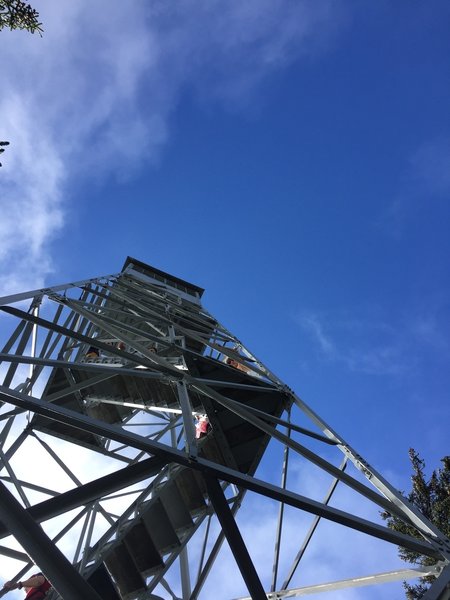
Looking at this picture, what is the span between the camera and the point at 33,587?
605 centimetres

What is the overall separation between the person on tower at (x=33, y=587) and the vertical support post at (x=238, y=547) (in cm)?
363

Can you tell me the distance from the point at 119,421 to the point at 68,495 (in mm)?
6395

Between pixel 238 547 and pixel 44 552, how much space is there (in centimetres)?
130

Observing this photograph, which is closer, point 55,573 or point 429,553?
point 55,573

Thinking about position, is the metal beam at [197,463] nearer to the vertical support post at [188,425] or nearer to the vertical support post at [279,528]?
the vertical support post at [188,425]

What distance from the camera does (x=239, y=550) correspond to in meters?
3.38

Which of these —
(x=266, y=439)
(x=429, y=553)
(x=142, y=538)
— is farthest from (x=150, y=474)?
(x=266, y=439)

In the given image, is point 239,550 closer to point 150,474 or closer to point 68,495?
point 150,474

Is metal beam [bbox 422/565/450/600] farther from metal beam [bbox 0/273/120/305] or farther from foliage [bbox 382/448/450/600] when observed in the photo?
foliage [bbox 382/448/450/600]

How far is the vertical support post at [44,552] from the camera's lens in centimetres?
248

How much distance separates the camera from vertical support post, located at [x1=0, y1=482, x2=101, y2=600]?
2477mm

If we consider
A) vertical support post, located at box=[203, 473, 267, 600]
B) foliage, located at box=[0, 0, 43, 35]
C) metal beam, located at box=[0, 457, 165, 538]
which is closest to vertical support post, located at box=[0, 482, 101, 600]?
metal beam, located at box=[0, 457, 165, 538]

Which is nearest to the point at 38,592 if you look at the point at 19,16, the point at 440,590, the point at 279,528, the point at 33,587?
the point at 33,587

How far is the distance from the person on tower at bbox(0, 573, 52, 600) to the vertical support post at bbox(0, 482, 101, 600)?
4.09 meters
